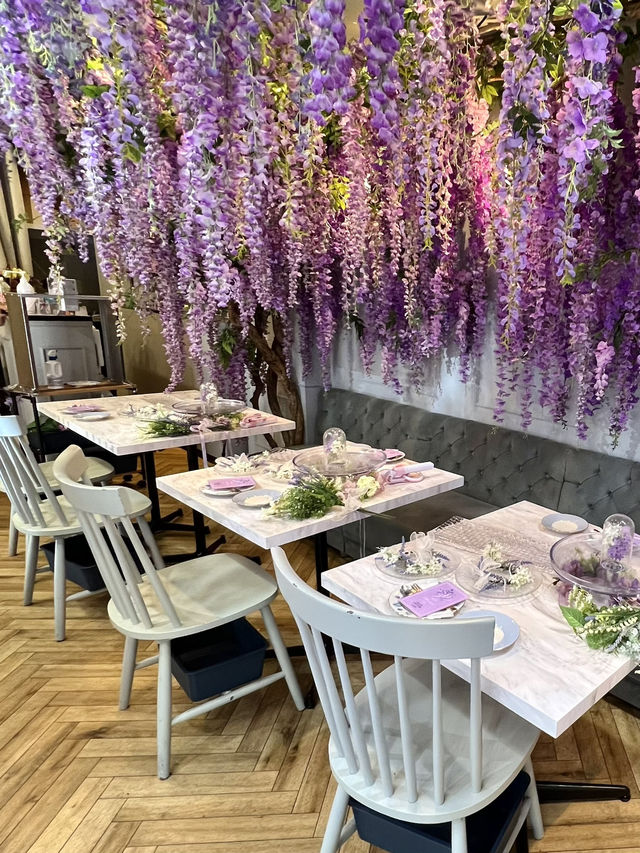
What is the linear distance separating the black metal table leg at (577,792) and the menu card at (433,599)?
79cm

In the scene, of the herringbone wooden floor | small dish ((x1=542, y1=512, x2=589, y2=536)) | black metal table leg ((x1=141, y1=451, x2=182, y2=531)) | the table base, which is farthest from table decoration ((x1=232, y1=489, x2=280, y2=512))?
black metal table leg ((x1=141, y1=451, x2=182, y2=531))

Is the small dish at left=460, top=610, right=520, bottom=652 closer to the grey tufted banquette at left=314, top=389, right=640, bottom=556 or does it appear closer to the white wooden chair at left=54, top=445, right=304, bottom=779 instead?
the white wooden chair at left=54, top=445, right=304, bottom=779

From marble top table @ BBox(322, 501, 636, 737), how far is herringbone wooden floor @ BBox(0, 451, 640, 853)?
773 mm

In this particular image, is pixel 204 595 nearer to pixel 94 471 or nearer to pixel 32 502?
pixel 32 502

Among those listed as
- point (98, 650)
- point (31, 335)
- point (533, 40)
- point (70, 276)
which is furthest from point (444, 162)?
point (70, 276)

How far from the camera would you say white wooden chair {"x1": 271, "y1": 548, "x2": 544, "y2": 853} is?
36.0 inches

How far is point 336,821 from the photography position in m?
1.24

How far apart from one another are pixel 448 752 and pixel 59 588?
74.7 inches

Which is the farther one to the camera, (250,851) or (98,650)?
(98,650)

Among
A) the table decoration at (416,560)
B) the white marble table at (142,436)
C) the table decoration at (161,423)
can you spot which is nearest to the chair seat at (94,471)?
the white marble table at (142,436)

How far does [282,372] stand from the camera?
3.69 m

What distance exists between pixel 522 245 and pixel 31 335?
390 cm

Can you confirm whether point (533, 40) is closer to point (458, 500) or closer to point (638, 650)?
point (638, 650)

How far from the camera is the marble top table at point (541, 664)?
977 mm
